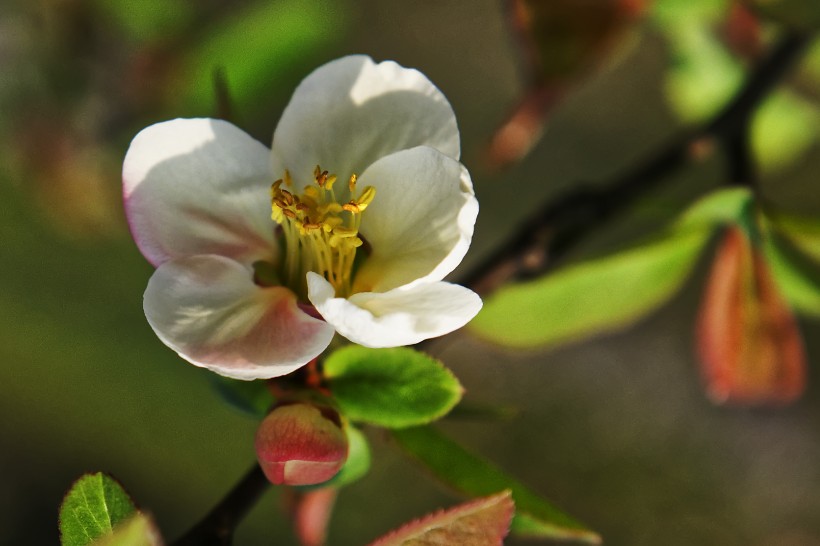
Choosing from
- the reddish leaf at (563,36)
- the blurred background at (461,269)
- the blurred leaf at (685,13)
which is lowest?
the blurred background at (461,269)

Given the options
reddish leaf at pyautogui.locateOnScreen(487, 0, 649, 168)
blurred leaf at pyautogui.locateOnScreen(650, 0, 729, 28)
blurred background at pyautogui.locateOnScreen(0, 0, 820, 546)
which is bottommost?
blurred background at pyautogui.locateOnScreen(0, 0, 820, 546)

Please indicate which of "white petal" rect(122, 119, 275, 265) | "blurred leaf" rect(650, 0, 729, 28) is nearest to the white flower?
"white petal" rect(122, 119, 275, 265)

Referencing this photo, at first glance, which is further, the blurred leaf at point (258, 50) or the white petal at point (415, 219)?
the blurred leaf at point (258, 50)

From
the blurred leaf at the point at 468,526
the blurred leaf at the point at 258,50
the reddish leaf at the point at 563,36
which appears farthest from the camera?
the blurred leaf at the point at 258,50

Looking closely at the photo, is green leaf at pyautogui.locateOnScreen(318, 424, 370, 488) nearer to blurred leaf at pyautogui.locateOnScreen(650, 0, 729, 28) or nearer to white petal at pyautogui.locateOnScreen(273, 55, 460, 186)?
white petal at pyautogui.locateOnScreen(273, 55, 460, 186)

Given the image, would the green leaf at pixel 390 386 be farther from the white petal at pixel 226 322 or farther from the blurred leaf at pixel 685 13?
the blurred leaf at pixel 685 13

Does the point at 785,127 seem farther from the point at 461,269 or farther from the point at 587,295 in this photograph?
the point at 461,269

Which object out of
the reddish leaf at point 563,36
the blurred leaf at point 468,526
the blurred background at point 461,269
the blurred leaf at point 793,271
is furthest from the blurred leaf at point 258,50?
the blurred leaf at point 468,526
